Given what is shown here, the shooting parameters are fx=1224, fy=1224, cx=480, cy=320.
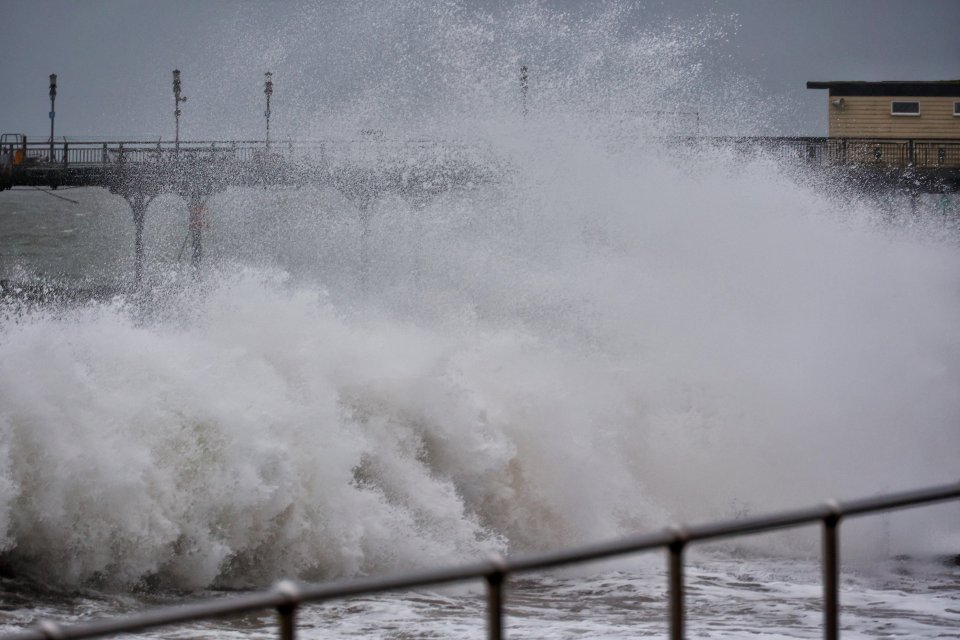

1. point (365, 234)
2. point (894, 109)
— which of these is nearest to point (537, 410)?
point (365, 234)

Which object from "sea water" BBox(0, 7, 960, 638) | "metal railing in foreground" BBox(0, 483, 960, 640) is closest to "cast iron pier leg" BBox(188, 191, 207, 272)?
"sea water" BBox(0, 7, 960, 638)

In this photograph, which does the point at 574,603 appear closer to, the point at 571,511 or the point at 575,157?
the point at 571,511

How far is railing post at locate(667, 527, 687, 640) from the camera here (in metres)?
2.68

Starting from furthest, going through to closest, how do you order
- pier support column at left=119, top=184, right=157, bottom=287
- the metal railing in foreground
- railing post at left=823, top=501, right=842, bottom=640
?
1. pier support column at left=119, top=184, right=157, bottom=287
2. railing post at left=823, top=501, right=842, bottom=640
3. the metal railing in foreground

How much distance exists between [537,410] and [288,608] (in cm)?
1146

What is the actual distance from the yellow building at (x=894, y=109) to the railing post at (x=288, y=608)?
1670 inches

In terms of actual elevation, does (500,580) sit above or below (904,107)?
below

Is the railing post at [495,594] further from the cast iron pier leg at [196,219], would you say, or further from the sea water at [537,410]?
the cast iron pier leg at [196,219]

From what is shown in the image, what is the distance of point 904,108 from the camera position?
1692 inches

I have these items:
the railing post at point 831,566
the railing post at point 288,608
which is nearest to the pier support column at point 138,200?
the railing post at point 831,566

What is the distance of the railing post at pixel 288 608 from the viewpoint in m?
2.18

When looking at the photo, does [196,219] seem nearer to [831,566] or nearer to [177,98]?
[177,98]

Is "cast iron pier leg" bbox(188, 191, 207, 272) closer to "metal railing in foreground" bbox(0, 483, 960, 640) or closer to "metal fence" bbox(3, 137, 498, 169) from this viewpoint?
"metal fence" bbox(3, 137, 498, 169)

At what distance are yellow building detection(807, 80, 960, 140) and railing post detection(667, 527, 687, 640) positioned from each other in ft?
137
